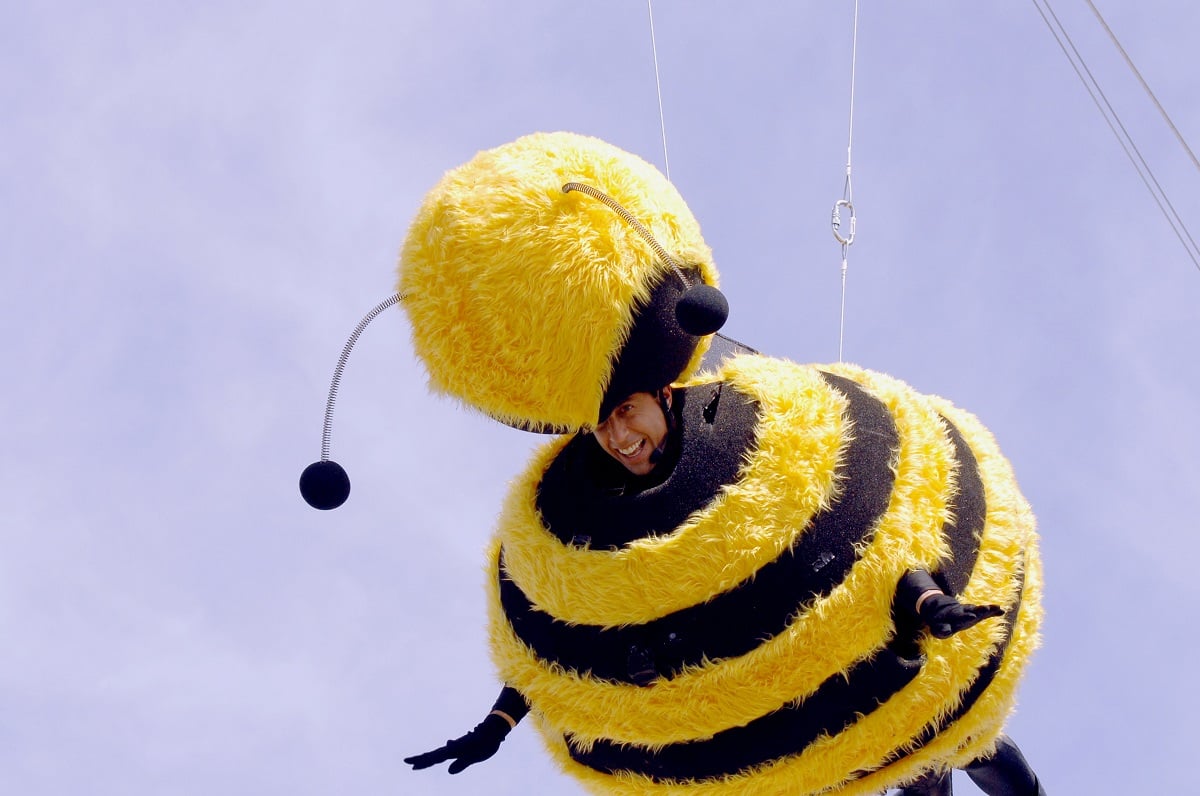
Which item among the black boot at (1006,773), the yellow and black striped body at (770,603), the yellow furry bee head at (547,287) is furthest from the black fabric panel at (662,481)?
the black boot at (1006,773)

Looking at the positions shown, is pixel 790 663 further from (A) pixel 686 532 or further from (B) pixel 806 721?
(A) pixel 686 532

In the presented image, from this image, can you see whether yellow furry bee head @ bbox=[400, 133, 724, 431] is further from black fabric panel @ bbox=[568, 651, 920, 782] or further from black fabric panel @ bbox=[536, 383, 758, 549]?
black fabric panel @ bbox=[568, 651, 920, 782]

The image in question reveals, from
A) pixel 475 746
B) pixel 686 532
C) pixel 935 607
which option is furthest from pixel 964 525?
pixel 475 746

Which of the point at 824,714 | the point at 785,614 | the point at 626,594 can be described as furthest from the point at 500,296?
the point at 824,714

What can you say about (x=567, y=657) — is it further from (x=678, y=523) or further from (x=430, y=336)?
(x=430, y=336)

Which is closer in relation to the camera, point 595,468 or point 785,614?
point 785,614

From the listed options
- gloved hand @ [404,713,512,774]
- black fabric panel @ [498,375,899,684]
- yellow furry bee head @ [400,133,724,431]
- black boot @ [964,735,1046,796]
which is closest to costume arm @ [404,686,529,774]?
gloved hand @ [404,713,512,774]

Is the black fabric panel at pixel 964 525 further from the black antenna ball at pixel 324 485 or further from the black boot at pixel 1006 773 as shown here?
the black antenna ball at pixel 324 485
